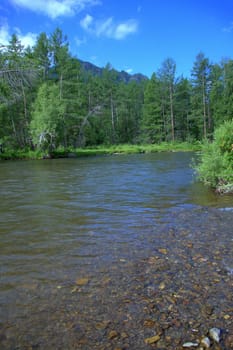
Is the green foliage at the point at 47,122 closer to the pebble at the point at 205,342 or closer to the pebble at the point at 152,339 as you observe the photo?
the pebble at the point at 152,339

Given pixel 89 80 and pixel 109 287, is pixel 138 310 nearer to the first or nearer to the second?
pixel 109 287

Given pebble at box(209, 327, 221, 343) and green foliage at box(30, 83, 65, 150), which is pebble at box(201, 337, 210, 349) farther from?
green foliage at box(30, 83, 65, 150)

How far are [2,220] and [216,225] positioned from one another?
17.2 feet

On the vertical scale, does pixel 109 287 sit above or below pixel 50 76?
below

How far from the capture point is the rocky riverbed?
3.02 m

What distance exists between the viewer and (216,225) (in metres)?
Result: 6.73

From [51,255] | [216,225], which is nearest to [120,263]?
[51,255]

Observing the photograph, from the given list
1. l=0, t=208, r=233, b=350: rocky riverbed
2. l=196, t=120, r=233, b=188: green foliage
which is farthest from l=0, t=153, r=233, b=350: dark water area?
l=196, t=120, r=233, b=188: green foliage

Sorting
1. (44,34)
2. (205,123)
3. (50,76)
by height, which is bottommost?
(205,123)

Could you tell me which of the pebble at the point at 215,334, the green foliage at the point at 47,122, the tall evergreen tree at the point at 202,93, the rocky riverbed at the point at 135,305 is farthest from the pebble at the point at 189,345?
the tall evergreen tree at the point at 202,93

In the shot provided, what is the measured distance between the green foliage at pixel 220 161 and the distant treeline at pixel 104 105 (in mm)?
23629

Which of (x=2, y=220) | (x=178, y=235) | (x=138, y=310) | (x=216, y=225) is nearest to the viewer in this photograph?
(x=138, y=310)

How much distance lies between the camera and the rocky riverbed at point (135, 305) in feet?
9.89

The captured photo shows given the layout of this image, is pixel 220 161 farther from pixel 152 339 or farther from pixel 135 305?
pixel 152 339
